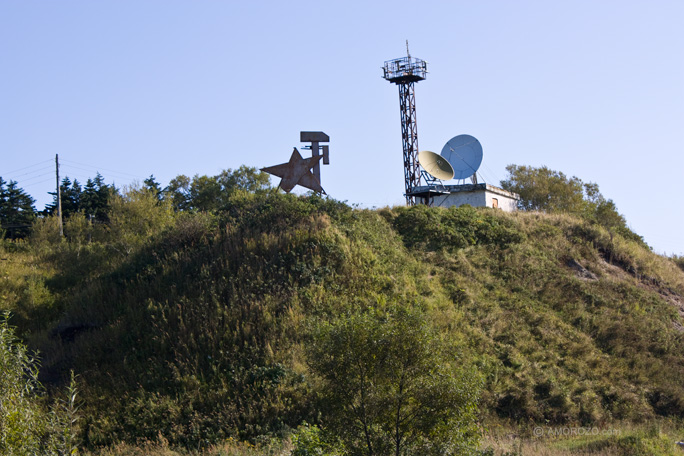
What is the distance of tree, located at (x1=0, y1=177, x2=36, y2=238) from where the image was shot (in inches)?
2212

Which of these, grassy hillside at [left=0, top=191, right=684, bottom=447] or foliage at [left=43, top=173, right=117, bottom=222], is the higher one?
foliage at [left=43, top=173, right=117, bottom=222]

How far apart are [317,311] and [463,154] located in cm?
2062

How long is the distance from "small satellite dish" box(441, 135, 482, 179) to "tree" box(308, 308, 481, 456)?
28.2 m

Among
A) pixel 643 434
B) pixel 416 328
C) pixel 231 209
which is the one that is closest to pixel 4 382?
pixel 416 328

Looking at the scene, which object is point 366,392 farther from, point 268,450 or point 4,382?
point 4,382

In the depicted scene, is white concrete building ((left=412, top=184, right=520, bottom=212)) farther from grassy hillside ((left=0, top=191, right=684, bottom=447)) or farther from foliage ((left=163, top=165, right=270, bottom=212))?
foliage ((left=163, top=165, right=270, bottom=212))

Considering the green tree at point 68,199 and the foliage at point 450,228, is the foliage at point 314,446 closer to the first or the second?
the foliage at point 450,228

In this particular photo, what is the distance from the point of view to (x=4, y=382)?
10156mm

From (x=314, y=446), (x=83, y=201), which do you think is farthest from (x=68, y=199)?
(x=314, y=446)

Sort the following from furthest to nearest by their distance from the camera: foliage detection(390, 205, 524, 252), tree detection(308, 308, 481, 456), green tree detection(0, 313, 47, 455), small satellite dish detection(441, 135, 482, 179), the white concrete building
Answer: small satellite dish detection(441, 135, 482, 179) < the white concrete building < foliage detection(390, 205, 524, 252) < tree detection(308, 308, 481, 456) < green tree detection(0, 313, 47, 455)

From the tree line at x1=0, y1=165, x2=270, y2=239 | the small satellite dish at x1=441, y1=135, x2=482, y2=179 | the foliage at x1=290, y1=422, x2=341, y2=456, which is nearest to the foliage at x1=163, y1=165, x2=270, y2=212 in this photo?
the tree line at x1=0, y1=165, x2=270, y2=239

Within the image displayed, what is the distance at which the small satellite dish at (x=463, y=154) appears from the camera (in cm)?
3862

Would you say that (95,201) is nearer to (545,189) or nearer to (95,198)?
(95,198)

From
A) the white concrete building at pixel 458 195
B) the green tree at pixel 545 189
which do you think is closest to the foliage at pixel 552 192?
the green tree at pixel 545 189
